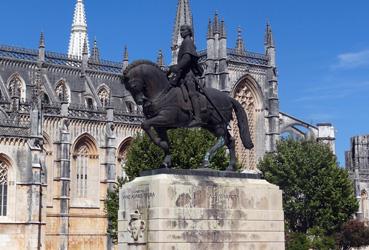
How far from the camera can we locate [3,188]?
45.6 m

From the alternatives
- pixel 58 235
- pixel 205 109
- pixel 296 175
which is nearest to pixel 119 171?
pixel 58 235

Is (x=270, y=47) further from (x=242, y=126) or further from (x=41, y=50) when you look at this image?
(x=242, y=126)

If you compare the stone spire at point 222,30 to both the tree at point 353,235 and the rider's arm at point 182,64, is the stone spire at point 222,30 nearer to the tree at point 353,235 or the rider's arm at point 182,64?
the tree at point 353,235

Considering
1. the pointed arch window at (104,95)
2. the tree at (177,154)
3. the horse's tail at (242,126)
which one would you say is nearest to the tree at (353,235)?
the tree at (177,154)

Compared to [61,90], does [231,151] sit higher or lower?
lower

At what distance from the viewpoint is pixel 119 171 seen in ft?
189

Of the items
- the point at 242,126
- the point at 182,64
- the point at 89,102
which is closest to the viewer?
the point at 182,64

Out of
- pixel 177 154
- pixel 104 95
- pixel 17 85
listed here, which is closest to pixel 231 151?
pixel 177 154

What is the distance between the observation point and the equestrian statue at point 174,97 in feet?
53.4

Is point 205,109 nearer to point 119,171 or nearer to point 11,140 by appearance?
point 11,140

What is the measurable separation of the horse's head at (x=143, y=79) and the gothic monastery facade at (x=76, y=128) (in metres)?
30.4

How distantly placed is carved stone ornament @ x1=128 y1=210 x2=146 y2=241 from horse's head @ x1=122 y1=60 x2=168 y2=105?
273 cm

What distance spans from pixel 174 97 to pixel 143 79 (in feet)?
2.72

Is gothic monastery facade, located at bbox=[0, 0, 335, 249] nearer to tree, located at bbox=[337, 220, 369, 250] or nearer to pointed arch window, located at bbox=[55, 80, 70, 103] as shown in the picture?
pointed arch window, located at bbox=[55, 80, 70, 103]
